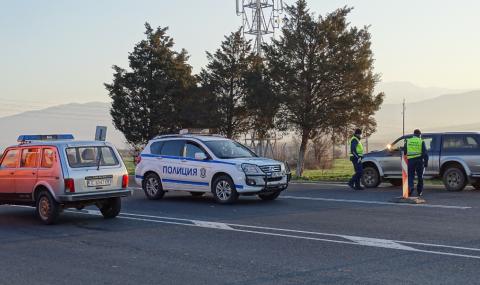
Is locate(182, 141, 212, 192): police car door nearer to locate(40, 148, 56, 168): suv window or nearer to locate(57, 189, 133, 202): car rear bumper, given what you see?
locate(57, 189, 133, 202): car rear bumper

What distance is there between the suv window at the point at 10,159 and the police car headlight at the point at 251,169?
5214 mm

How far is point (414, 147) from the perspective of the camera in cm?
1722

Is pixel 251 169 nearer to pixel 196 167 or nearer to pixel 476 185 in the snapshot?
pixel 196 167

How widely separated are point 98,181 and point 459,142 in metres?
11.1

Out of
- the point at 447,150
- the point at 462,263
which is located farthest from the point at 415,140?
the point at 462,263

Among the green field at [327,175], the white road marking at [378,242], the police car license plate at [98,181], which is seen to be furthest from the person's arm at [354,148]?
the white road marking at [378,242]

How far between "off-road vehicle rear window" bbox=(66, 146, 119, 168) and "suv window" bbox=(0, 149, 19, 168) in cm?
161

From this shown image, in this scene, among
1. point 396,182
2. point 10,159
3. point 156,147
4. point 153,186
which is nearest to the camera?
point 10,159

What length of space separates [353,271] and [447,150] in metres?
12.1

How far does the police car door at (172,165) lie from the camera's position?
16953 mm

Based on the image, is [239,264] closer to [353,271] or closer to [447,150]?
[353,271]

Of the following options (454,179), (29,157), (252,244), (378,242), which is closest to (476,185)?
(454,179)

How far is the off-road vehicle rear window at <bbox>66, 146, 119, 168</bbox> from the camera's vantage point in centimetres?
1284

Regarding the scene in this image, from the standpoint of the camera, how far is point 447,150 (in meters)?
18.9
